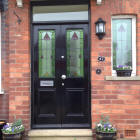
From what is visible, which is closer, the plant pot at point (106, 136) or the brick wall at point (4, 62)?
the plant pot at point (106, 136)

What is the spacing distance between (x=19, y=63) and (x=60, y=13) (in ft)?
4.96

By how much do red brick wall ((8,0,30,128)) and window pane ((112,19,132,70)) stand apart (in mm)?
2039

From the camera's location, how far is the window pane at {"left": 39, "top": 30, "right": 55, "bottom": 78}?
4.11 m

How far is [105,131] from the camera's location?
3498 mm

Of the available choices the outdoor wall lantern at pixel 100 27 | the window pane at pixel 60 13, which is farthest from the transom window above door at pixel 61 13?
the outdoor wall lantern at pixel 100 27

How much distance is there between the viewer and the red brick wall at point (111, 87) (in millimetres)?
3857

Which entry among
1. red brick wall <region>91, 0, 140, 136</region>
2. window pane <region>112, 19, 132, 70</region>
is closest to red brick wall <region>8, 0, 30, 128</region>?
red brick wall <region>91, 0, 140, 136</region>

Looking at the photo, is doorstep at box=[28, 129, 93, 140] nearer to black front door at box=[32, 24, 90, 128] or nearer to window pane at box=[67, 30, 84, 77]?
black front door at box=[32, 24, 90, 128]

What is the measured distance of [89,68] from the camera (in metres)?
4.07

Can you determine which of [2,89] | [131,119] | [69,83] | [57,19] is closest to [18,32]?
[57,19]

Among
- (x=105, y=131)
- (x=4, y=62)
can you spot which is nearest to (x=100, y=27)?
(x=105, y=131)

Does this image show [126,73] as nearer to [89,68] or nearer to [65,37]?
[89,68]

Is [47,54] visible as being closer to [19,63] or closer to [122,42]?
[19,63]

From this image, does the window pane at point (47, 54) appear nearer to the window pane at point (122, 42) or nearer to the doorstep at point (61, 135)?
the doorstep at point (61, 135)
